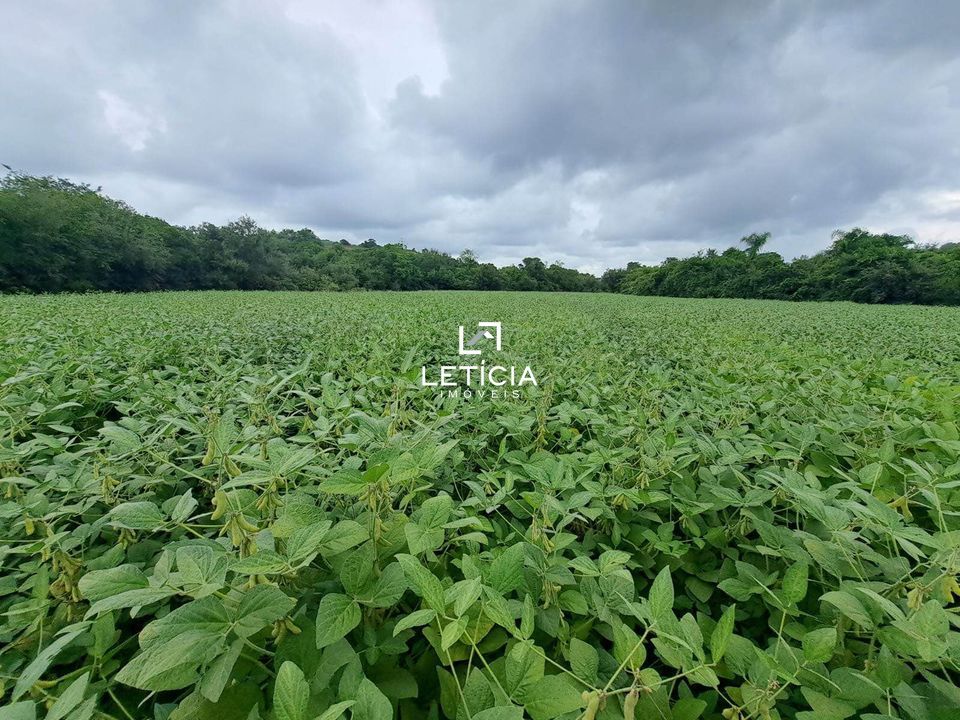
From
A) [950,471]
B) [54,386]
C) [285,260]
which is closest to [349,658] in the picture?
[950,471]

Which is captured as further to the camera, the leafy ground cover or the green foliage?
the green foliage

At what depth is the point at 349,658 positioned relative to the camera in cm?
57

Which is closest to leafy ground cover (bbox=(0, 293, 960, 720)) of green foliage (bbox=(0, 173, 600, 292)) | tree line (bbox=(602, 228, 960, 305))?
green foliage (bbox=(0, 173, 600, 292))

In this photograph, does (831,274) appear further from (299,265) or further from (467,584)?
(299,265)

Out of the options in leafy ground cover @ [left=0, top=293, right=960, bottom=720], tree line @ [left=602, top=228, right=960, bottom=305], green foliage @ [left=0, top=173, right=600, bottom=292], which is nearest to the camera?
leafy ground cover @ [left=0, top=293, right=960, bottom=720]

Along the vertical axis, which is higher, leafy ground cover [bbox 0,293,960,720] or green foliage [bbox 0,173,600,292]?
green foliage [bbox 0,173,600,292]

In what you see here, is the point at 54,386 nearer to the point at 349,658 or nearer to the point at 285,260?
the point at 349,658

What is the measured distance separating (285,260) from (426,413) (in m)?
41.4

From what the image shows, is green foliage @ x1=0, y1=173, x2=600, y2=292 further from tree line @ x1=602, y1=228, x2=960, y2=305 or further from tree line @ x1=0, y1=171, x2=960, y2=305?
tree line @ x1=602, y1=228, x2=960, y2=305

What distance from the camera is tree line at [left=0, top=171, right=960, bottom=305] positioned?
20.9 m

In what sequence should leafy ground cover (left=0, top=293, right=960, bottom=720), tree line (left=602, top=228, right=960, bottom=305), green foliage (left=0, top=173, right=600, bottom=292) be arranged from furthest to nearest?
tree line (left=602, top=228, right=960, bottom=305), green foliage (left=0, top=173, right=600, bottom=292), leafy ground cover (left=0, top=293, right=960, bottom=720)

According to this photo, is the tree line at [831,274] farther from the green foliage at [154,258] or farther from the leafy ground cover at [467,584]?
the leafy ground cover at [467,584]

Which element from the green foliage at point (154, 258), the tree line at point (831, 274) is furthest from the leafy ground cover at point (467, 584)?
the tree line at point (831, 274)

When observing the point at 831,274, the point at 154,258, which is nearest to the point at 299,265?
the point at 154,258
